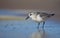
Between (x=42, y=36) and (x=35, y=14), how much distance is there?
12.3 inches

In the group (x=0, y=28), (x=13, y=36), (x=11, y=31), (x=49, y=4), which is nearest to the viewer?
(x=13, y=36)

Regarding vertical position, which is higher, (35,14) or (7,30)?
(35,14)

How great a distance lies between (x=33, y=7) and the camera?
336 cm

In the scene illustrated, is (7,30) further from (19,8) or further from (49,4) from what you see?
(49,4)

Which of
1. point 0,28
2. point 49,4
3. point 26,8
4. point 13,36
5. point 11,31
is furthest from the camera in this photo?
point 49,4

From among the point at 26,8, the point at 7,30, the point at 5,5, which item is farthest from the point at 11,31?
the point at 5,5

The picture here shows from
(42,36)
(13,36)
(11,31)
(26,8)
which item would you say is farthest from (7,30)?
(26,8)

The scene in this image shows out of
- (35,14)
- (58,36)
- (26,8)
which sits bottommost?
(58,36)

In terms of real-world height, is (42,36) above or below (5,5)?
below

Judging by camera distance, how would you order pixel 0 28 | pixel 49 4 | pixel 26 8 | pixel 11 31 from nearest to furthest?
pixel 11 31 → pixel 0 28 → pixel 26 8 → pixel 49 4

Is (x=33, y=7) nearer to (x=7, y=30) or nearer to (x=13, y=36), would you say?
(x=7, y=30)

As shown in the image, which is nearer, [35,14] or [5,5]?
[35,14]

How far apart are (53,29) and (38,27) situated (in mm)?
133

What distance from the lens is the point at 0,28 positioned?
1820 millimetres
